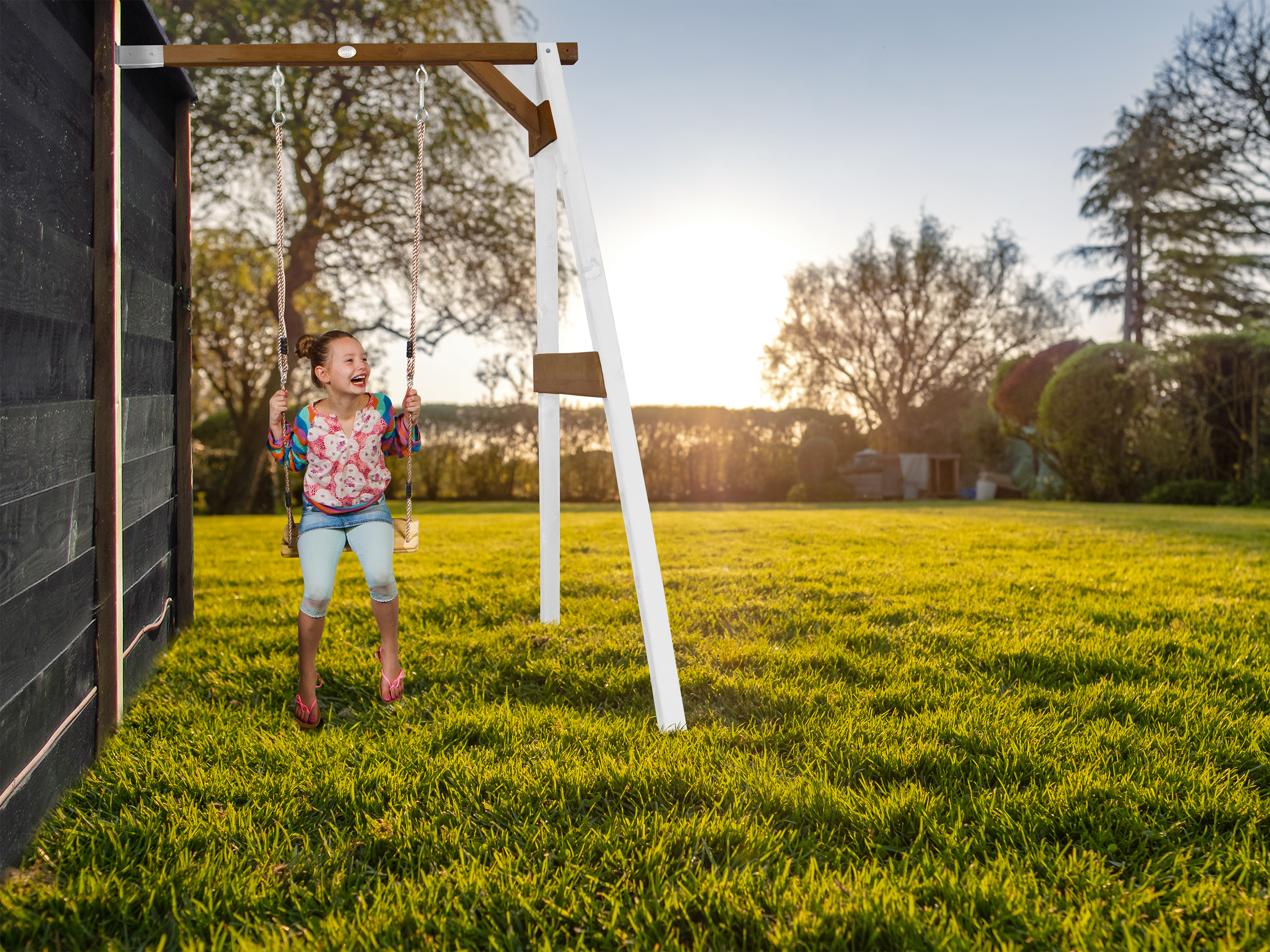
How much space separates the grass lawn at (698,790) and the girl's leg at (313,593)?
0.17 meters

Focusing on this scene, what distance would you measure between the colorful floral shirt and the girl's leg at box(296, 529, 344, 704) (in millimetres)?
114

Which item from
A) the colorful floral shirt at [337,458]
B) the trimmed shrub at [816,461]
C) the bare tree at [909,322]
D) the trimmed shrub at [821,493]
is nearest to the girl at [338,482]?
the colorful floral shirt at [337,458]

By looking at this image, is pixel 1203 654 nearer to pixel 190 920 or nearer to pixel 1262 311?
pixel 190 920

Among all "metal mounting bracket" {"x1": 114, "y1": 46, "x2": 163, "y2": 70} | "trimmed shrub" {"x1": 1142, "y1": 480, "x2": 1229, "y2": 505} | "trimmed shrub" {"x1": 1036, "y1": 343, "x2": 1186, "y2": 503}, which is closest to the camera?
"metal mounting bracket" {"x1": 114, "y1": 46, "x2": 163, "y2": 70}

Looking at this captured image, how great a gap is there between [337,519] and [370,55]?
1.70m

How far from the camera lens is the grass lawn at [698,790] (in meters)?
1.51

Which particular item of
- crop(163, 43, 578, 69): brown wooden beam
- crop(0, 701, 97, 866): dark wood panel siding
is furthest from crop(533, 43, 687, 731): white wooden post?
crop(0, 701, 97, 866): dark wood panel siding

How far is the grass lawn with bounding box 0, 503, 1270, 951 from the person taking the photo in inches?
59.4

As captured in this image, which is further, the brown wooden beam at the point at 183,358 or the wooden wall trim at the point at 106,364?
the brown wooden beam at the point at 183,358

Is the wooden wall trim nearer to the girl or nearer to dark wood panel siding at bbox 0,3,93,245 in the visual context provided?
dark wood panel siding at bbox 0,3,93,245

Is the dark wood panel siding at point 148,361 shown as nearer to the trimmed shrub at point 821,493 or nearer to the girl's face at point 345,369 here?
the girl's face at point 345,369

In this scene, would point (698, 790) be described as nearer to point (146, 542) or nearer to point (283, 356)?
point (283, 356)

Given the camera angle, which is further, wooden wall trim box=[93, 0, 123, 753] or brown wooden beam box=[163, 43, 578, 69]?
brown wooden beam box=[163, 43, 578, 69]

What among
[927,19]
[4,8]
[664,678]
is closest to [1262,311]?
[927,19]
